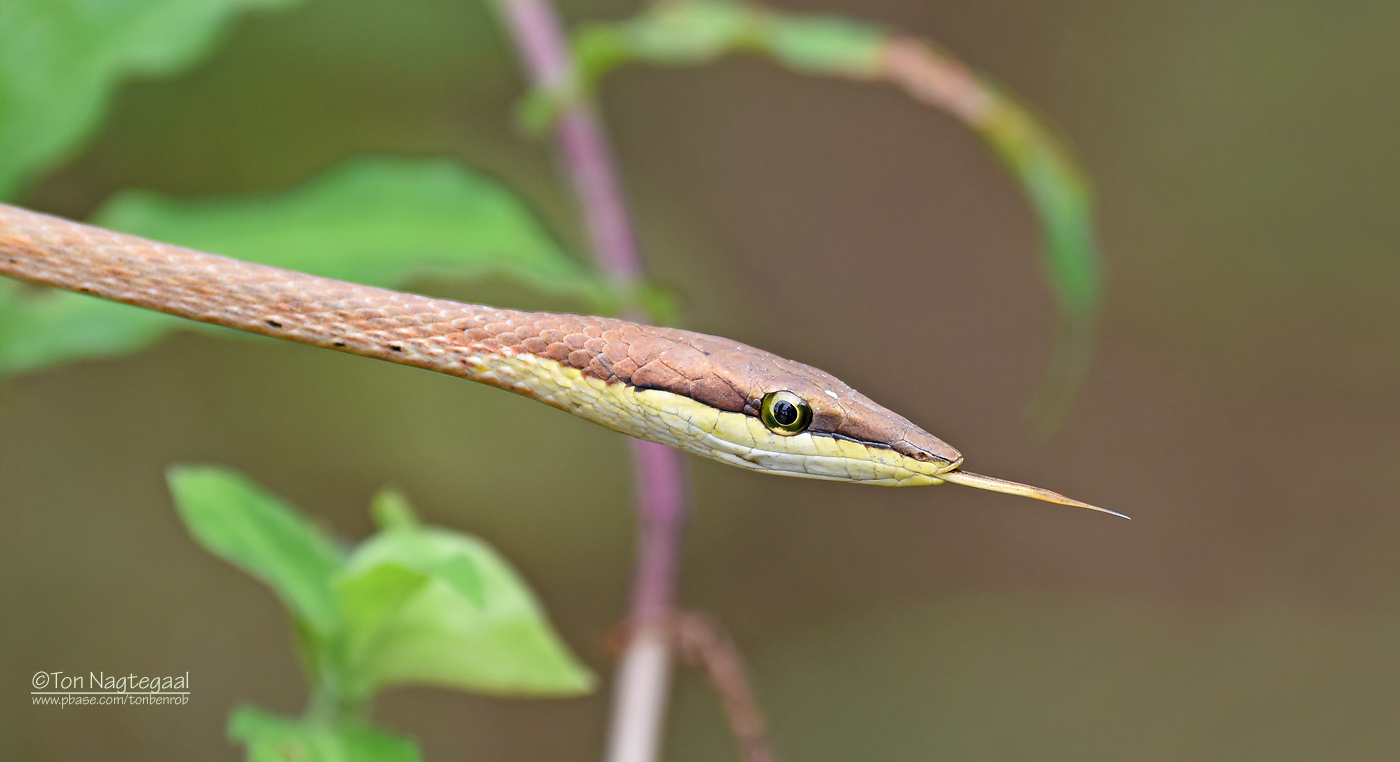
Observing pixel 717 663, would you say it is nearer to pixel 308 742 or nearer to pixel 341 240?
pixel 308 742

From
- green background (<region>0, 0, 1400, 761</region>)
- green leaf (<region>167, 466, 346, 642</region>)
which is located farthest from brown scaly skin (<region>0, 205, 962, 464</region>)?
green background (<region>0, 0, 1400, 761</region>)

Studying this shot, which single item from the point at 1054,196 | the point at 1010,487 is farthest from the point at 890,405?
the point at 1010,487

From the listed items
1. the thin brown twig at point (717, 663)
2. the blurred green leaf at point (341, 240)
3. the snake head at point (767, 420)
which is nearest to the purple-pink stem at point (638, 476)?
the thin brown twig at point (717, 663)

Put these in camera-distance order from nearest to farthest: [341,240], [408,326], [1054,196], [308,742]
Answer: [308,742]
[408,326]
[341,240]
[1054,196]

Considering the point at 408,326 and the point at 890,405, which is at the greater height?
the point at 890,405

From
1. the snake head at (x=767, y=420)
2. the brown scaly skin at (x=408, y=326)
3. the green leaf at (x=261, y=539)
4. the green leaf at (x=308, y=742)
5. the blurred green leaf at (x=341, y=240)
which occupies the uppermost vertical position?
the blurred green leaf at (x=341, y=240)

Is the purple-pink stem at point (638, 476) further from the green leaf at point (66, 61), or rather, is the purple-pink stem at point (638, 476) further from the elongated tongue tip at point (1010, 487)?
the green leaf at point (66, 61)
